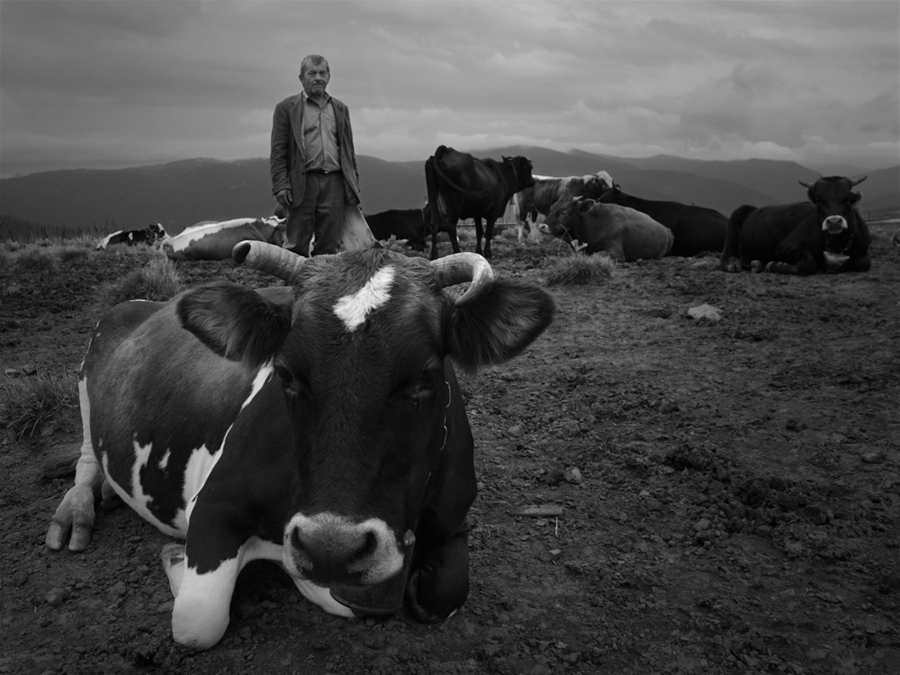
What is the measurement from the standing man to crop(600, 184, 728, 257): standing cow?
973 cm

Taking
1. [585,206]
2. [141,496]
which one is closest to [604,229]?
[585,206]

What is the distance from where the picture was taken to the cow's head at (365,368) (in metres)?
2.25

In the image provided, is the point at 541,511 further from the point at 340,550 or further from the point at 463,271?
the point at 340,550

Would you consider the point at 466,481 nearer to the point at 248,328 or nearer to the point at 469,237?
the point at 248,328

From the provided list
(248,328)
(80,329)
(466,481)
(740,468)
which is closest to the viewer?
(248,328)

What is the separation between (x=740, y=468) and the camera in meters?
4.39

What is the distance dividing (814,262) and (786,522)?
8.86 metres

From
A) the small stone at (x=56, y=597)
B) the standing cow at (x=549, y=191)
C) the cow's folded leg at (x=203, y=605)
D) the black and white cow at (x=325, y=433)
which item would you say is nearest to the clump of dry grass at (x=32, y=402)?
the black and white cow at (x=325, y=433)

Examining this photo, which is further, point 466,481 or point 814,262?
point 814,262

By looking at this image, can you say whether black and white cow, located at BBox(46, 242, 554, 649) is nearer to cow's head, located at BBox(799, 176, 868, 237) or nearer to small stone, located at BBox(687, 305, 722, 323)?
small stone, located at BBox(687, 305, 722, 323)

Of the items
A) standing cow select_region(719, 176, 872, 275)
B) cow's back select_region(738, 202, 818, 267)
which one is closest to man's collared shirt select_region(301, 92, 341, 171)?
standing cow select_region(719, 176, 872, 275)

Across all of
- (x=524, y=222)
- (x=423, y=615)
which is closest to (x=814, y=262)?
(x=423, y=615)

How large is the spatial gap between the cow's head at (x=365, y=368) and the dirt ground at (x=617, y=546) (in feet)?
2.10

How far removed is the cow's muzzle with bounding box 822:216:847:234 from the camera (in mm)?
11055
